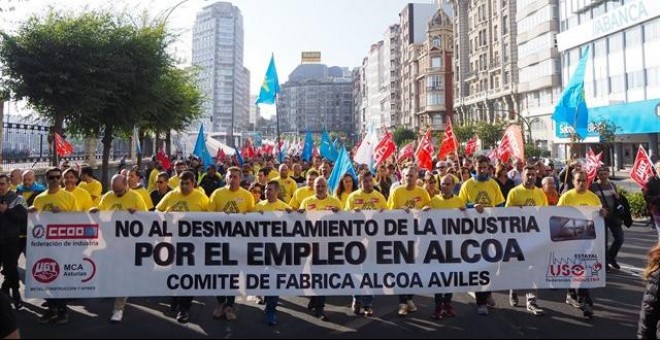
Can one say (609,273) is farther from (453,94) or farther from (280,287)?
(453,94)

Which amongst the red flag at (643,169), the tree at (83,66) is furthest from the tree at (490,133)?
the red flag at (643,169)

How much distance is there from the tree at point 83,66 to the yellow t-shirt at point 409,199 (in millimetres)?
13480

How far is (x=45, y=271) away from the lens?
6402 millimetres

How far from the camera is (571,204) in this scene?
7078 mm

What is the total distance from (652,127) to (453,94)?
147ft

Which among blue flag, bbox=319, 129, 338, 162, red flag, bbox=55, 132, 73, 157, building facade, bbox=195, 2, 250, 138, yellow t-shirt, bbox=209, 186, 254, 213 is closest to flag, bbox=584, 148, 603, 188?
yellow t-shirt, bbox=209, 186, 254, 213

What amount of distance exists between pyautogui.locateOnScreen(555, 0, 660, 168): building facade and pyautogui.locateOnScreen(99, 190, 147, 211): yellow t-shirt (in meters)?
33.6

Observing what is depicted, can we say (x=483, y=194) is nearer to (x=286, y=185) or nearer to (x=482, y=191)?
(x=482, y=191)

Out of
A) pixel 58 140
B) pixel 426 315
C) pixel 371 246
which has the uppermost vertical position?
pixel 58 140

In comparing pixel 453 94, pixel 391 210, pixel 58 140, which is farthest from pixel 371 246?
pixel 453 94

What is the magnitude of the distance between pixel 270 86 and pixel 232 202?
17.6 m

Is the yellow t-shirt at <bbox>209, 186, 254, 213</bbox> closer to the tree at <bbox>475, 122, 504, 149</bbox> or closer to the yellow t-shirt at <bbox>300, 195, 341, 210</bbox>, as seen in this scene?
the yellow t-shirt at <bbox>300, 195, 341, 210</bbox>

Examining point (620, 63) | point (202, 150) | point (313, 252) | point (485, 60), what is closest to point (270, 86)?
point (202, 150)

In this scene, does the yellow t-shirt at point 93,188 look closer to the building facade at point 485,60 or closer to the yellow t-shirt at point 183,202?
the yellow t-shirt at point 183,202
